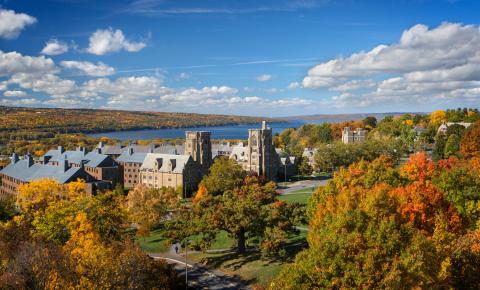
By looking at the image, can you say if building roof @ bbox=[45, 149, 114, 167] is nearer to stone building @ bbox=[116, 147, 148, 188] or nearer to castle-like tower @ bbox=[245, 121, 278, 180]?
stone building @ bbox=[116, 147, 148, 188]

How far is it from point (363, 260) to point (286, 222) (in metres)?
17.7

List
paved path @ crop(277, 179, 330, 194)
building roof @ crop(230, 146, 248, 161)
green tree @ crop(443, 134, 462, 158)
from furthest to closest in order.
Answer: building roof @ crop(230, 146, 248, 161) < green tree @ crop(443, 134, 462, 158) < paved path @ crop(277, 179, 330, 194)

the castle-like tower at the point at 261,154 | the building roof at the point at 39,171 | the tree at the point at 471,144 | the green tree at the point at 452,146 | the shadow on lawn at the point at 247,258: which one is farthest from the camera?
the castle-like tower at the point at 261,154

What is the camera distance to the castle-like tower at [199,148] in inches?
3711

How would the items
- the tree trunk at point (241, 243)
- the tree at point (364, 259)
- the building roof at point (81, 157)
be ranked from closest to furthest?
the tree at point (364, 259) < the tree trunk at point (241, 243) < the building roof at point (81, 157)

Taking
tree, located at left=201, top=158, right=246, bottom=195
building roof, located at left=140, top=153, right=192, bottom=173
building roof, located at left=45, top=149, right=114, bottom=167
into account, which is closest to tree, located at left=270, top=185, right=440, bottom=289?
tree, located at left=201, top=158, right=246, bottom=195

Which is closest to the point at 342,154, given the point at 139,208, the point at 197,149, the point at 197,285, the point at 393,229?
the point at 197,149

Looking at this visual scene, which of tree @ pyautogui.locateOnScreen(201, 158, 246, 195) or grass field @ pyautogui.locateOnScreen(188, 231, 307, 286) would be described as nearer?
grass field @ pyautogui.locateOnScreen(188, 231, 307, 286)

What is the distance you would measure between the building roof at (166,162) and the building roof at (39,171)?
53.1 feet

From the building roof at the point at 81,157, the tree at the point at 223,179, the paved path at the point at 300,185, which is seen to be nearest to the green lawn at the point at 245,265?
the tree at the point at 223,179

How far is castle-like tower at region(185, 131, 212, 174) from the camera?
309ft

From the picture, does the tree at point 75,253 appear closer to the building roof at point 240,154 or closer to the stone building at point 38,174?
the stone building at point 38,174

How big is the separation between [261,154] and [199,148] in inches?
544

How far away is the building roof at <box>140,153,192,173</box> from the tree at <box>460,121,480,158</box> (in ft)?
164
